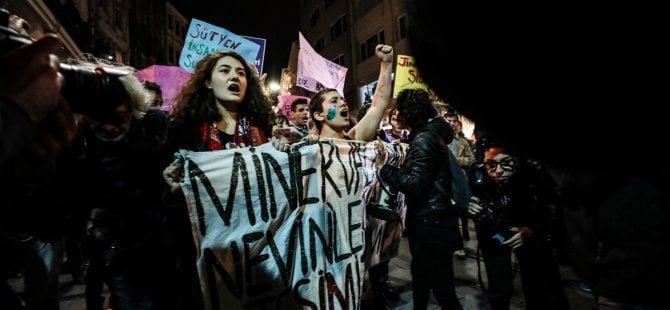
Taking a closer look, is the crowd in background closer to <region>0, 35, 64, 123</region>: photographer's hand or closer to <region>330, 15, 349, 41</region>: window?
<region>0, 35, 64, 123</region>: photographer's hand

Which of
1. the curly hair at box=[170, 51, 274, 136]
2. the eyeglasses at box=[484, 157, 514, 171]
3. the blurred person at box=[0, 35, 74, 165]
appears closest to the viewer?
the blurred person at box=[0, 35, 74, 165]

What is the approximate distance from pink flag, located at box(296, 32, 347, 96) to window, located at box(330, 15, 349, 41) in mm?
21823

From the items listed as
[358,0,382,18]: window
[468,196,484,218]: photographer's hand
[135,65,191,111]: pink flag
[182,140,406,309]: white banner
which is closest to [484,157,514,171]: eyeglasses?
[468,196,484,218]: photographer's hand

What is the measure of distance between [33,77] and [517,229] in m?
3.22

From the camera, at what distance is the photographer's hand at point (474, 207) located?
332 centimetres

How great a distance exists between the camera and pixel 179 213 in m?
2.55

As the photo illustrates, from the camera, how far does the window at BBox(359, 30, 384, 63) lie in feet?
79.2

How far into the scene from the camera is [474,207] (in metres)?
3.37

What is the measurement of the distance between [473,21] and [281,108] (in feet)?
22.8

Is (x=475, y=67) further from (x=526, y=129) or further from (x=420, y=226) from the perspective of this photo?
(x=420, y=226)

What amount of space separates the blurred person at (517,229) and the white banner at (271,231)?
1.26m

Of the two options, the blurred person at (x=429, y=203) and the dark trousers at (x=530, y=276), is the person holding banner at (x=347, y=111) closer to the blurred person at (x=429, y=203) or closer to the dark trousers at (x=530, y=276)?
the blurred person at (x=429, y=203)

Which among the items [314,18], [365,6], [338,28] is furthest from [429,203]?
[314,18]

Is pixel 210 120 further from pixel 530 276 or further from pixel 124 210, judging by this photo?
pixel 530 276
